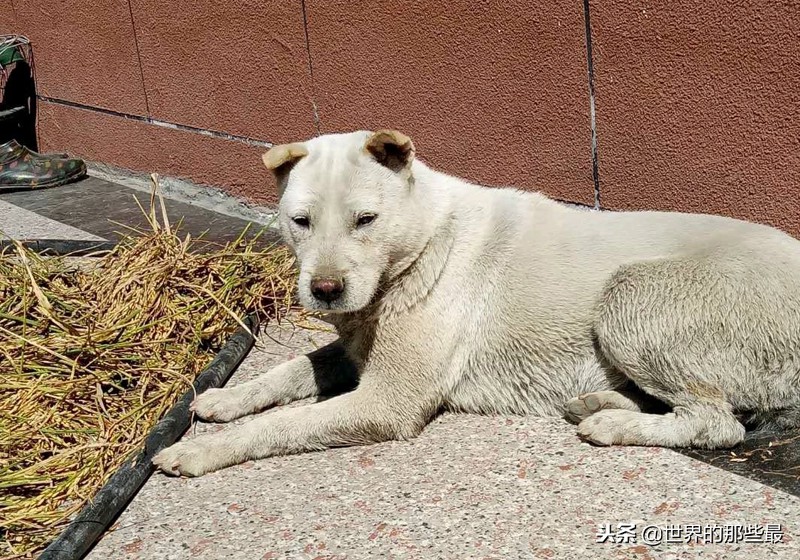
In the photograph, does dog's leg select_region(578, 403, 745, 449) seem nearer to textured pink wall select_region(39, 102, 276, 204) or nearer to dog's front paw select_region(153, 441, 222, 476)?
dog's front paw select_region(153, 441, 222, 476)

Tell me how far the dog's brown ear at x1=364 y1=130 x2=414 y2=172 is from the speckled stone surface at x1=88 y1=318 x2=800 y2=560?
1209 millimetres

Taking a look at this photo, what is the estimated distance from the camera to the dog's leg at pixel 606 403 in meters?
4.01

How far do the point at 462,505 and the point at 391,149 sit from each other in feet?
4.94

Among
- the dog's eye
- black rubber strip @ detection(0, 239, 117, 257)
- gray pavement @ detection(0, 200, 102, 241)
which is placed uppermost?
the dog's eye

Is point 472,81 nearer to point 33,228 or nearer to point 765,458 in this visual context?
point 765,458

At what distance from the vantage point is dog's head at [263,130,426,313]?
12.5 feet

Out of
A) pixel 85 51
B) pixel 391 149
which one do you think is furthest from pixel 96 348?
pixel 85 51

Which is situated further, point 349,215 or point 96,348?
point 96,348

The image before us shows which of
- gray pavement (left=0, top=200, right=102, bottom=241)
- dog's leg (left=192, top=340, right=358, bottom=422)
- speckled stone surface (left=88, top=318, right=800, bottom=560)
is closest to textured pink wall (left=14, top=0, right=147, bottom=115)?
gray pavement (left=0, top=200, right=102, bottom=241)

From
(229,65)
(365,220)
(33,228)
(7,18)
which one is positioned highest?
(7,18)

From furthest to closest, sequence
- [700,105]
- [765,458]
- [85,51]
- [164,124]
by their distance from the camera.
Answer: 1. [85,51]
2. [164,124]
3. [700,105]
4. [765,458]

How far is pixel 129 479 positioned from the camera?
3.80 metres

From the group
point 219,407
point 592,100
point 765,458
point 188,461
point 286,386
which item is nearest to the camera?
point 765,458

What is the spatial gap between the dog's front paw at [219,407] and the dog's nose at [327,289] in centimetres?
91
